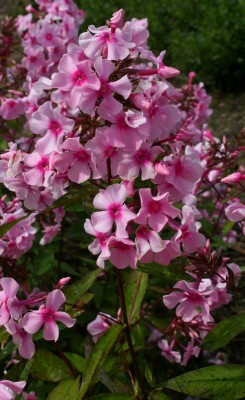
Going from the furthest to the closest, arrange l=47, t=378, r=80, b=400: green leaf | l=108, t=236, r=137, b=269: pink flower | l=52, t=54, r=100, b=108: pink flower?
1. l=47, t=378, r=80, b=400: green leaf
2. l=108, t=236, r=137, b=269: pink flower
3. l=52, t=54, r=100, b=108: pink flower

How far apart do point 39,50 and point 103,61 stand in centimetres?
134

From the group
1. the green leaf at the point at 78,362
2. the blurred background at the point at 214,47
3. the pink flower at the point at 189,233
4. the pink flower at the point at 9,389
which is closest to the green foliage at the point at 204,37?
the blurred background at the point at 214,47

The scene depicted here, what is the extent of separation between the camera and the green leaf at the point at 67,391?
71.0 inches

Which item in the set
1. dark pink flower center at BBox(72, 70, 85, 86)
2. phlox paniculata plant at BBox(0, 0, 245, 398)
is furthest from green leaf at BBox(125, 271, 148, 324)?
dark pink flower center at BBox(72, 70, 85, 86)

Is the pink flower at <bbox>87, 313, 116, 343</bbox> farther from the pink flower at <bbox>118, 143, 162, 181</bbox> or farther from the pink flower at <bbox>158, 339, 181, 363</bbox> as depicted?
the pink flower at <bbox>118, 143, 162, 181</bbox>

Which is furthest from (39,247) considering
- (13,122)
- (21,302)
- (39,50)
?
(21,302)

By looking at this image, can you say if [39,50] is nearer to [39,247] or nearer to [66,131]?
[39,247]

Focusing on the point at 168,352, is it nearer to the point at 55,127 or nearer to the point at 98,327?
the point at 98,327

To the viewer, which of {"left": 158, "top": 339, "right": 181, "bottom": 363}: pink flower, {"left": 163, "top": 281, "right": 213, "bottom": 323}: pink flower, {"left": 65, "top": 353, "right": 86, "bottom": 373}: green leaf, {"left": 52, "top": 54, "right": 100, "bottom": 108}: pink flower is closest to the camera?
{"left": 52, "top": 54, "right": 100, "bottom": 108}: pink flower

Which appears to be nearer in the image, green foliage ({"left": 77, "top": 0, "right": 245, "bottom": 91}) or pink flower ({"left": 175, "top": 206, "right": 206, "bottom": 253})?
pink flower ({"left": 175, "top": 206, "right": 206, "bottom": 253})

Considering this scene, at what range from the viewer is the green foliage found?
16.8 ft

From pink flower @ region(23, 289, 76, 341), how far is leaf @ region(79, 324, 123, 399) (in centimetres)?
16

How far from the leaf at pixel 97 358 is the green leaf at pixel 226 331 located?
26 cm

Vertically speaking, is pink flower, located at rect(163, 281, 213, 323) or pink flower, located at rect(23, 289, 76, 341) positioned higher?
pink flower, located at rect(23, 289, 76, 341)
